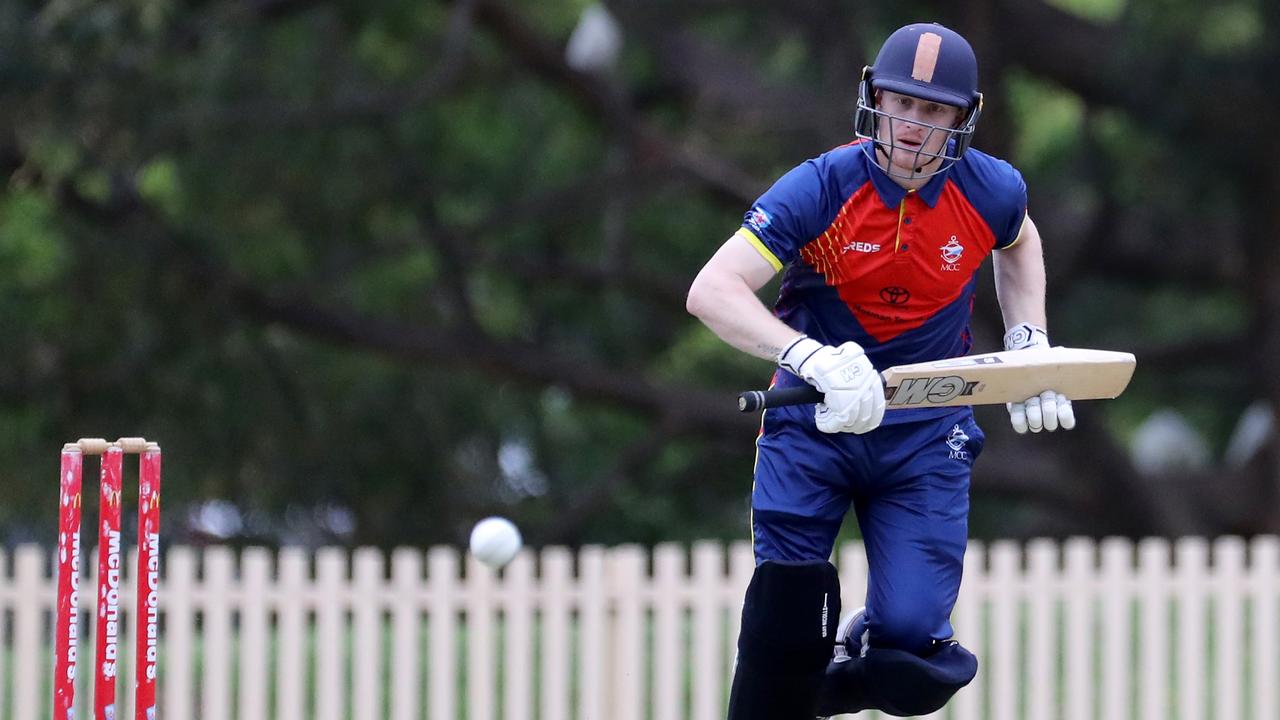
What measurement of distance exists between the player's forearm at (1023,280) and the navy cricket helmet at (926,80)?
49cm

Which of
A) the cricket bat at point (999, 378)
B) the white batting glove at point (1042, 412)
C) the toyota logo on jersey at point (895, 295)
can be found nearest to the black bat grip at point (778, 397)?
the cricket bat at point (999, 378)

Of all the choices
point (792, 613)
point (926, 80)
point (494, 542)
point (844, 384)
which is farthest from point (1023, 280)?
point (494, 542)

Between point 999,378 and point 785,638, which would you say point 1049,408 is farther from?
point 785,638

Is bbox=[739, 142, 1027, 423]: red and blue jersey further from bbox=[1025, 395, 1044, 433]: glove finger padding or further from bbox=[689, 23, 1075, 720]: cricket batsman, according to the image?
bbox=[1025, 395, 1044, 433]: glove finger padding

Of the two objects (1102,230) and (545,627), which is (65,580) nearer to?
(545,627)

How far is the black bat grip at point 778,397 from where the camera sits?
358 cm

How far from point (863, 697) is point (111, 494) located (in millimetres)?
1814

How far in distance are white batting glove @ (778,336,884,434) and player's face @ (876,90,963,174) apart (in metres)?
0.47

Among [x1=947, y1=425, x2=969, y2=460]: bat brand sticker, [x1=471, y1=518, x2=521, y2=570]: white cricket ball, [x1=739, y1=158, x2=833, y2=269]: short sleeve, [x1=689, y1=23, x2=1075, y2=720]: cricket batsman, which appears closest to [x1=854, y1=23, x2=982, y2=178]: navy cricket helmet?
[x1=689, y1=23, x2=1075, y2=720]: cricket batsman

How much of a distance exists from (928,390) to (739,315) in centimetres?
47

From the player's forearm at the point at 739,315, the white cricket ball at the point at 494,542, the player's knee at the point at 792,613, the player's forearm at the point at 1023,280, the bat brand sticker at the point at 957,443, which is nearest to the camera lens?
the player's forearm at the point at 739,315

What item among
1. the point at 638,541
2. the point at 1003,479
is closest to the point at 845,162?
the point at 1003,479

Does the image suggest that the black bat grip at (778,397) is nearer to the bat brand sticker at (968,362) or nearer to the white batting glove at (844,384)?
the white batting glove at (844,384)

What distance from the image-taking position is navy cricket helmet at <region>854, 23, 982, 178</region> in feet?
12.3
